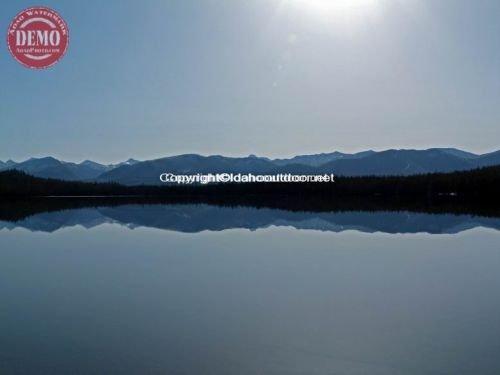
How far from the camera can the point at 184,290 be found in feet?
43.8

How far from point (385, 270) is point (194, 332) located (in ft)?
28.6

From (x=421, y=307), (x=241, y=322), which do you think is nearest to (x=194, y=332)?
(x=241, y=322)

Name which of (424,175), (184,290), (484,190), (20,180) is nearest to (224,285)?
(184,290)

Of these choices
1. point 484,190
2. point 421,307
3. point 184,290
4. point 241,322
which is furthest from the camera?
point 484,190

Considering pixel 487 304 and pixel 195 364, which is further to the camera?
pixel 487 304

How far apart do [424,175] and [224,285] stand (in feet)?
254

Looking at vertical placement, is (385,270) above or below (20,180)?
below

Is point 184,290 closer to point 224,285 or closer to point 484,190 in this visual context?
point 224,285

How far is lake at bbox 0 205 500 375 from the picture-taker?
7.82m

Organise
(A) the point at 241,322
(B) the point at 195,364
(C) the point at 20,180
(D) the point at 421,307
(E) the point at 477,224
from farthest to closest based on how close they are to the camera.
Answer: (C) the point at 20,180 → (E) the point at 477,224 → (D) the point at 421,307 → (A) the point at 241,322 → (B) the point at 195,364

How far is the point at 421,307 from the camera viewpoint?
36.6 ft

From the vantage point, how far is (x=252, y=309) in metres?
11.1

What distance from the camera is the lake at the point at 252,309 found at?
782 cm

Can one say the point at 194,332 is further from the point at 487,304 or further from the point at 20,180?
the point at 20,180
